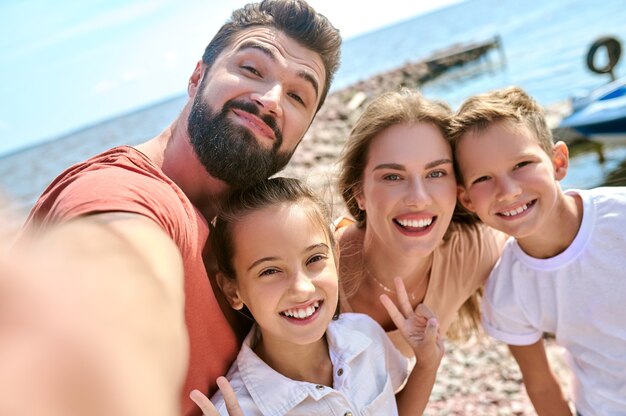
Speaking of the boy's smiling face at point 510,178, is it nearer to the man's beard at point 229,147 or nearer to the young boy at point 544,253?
the young boy at point 544,253

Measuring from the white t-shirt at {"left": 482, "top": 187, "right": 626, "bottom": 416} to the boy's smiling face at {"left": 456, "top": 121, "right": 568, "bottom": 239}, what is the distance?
179 mm

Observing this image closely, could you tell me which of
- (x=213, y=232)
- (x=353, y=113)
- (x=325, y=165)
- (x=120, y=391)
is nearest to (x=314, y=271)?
(x=213, y=232)

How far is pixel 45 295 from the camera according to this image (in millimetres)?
769

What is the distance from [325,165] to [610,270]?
432 inches

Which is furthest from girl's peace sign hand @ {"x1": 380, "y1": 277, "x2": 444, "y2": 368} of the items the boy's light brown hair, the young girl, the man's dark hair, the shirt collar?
the man's dark hair

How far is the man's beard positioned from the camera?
2.33 m

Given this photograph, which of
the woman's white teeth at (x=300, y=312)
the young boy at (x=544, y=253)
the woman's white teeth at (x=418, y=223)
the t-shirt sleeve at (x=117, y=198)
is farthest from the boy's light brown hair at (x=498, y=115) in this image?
the t-shirt sleeve at (x=117, y=198)

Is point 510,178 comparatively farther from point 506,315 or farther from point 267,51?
point 267,51

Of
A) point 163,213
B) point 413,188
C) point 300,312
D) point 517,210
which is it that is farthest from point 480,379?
point 163,213

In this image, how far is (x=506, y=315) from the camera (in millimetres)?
2521

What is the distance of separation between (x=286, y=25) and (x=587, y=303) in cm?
201

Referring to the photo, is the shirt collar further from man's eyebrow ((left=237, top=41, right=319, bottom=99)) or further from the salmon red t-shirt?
man's eyebrow ((left=237, top=41, right=319, bottom=99))

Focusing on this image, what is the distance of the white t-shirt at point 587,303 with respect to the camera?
231cm

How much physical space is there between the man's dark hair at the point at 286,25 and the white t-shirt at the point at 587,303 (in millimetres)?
1522
